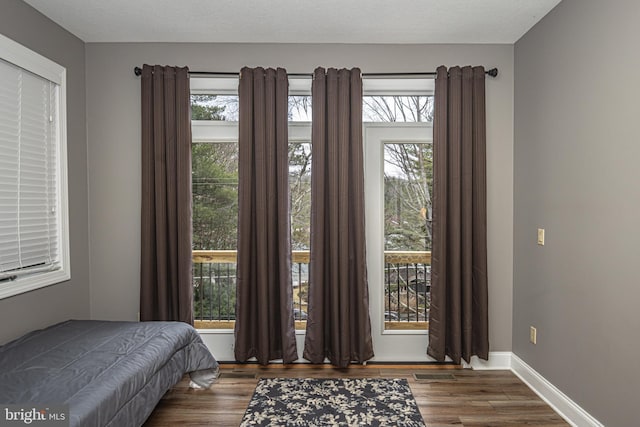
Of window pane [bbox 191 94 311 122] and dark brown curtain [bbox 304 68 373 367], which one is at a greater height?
window pane [bbox 191 94 311 122]

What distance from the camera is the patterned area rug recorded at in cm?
243

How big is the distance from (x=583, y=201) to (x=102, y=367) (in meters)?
2.75

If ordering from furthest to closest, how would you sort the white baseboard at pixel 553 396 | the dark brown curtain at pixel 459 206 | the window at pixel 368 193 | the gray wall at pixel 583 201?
1. the window at pixel 368 193
2. the dark brown curtain at pixel 459 206
3. the white baseboard at pixel 553 396
4. the gray wall at pixel 583 201

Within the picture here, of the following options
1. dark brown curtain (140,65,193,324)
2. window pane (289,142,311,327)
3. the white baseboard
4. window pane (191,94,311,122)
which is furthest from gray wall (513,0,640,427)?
dark brown curtain (140,65,193,324)

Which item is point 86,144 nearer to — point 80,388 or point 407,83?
point 80,388

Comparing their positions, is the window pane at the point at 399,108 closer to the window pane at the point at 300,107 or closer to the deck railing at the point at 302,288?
the window pane at the point at 300,107

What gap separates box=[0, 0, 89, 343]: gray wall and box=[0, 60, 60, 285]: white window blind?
0.16 meters


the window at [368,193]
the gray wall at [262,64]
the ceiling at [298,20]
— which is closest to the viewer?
the ceiling at [298,20]

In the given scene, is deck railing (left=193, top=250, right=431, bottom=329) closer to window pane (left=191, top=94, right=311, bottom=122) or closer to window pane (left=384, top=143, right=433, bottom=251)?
window pane (left=384, top=143, right=433, bottom=251)

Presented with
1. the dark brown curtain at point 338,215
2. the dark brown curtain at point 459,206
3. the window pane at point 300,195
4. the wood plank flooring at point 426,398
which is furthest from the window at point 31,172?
the dark brown curtain at point 459,206

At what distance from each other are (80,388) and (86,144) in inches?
82.9

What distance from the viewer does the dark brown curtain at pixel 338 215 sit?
3107mm

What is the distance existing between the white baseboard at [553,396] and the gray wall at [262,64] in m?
0.40

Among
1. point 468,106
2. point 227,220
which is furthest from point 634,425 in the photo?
point 227,220
